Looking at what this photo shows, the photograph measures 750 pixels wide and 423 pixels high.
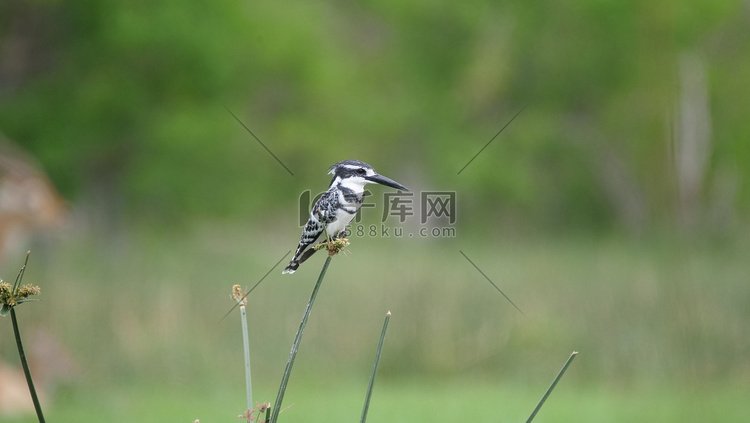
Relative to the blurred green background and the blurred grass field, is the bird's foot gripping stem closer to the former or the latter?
the blurred green background

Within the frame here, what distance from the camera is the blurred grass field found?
7.87 metres

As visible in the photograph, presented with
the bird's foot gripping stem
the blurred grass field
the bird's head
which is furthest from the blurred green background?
the bird's foot gripping stem

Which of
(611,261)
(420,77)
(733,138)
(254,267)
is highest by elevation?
(420,77)

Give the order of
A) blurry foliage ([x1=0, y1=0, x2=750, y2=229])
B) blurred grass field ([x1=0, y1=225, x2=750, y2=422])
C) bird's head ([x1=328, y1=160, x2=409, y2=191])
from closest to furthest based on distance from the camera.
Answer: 1. bird's head ([x1=328, y1=160, x2=409, y2=191])
2. blurred grass field ([x1=0, y1=225, x2=750, y2=422])
3. blurry foliage ([x1=0, y1=0, x2=750, y2=229])

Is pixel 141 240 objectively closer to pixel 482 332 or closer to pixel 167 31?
pixel 167 31

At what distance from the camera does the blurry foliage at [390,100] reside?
14133mm

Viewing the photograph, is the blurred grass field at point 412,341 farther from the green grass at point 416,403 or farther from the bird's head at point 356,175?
the bird's head at point 356,175

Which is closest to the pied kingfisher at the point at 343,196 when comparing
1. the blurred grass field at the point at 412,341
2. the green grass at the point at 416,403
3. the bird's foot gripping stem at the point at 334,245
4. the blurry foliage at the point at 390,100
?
the bird's foot gripping stem at the point at 334,245

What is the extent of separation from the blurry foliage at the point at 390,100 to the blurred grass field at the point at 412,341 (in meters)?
5.33

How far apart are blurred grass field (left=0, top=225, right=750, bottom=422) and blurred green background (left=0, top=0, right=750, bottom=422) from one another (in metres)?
0.03

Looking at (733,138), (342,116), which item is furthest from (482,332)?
(342,116)

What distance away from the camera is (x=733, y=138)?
19.2 metres

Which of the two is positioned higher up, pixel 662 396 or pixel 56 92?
pixel 56 92

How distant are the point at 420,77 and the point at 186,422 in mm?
16073
